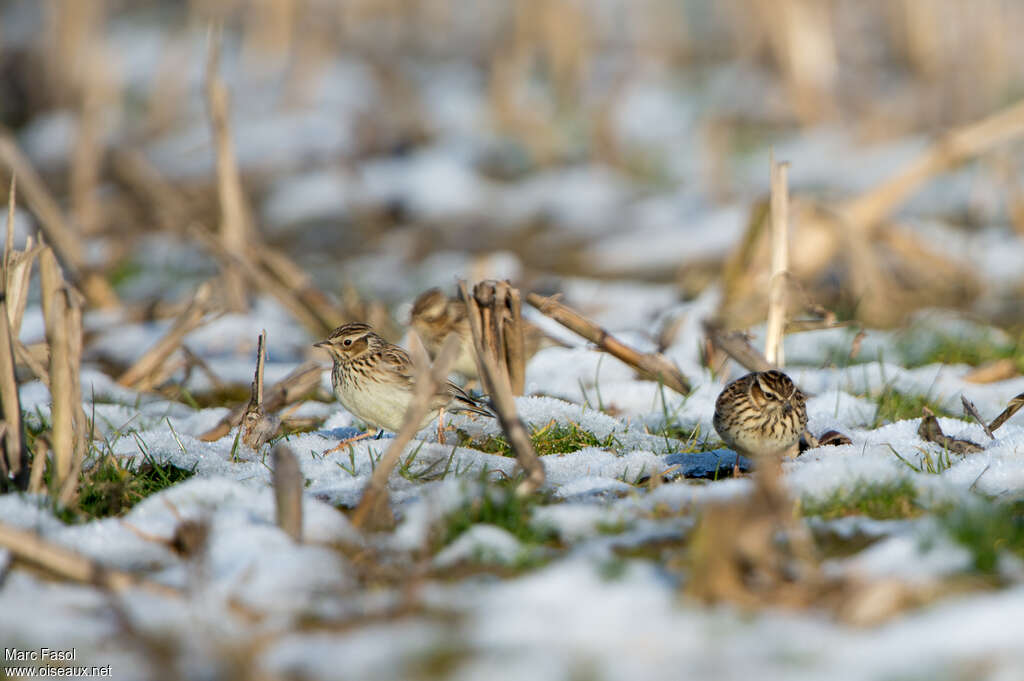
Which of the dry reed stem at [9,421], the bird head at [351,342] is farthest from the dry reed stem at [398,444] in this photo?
the bird head at [351,342]

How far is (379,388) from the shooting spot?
4.93m

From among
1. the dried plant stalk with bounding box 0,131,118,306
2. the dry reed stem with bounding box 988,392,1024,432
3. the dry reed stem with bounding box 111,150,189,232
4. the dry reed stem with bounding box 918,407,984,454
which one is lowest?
the dry reed stem with bounding box 918,407,984,454

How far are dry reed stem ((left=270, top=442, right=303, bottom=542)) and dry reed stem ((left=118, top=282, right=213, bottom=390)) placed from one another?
107 inches

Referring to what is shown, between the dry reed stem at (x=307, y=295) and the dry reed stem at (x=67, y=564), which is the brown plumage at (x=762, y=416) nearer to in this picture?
the dry reed stem at (x=67, y=564)

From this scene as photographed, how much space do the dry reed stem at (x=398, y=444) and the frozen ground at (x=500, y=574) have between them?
0.07 meters

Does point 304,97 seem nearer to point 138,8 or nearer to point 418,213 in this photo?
point 418,213

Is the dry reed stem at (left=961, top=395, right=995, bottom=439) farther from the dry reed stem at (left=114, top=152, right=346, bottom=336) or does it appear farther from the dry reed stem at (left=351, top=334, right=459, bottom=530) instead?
the dry reed stem at (left=114, top=152, right=346, bottom=336)

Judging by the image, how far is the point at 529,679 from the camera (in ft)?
8.57

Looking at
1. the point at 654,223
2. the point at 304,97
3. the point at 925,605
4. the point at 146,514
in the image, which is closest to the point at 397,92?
the point at 304,97

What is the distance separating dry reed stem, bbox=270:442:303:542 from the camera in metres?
3.40

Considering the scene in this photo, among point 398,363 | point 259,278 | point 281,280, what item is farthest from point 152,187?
point 398,363

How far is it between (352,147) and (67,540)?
35.3 feet

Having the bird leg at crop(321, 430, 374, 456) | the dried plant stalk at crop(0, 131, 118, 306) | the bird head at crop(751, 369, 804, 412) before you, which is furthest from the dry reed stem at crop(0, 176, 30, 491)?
the dried plant stalk at crop(0, 131, 118, 306)

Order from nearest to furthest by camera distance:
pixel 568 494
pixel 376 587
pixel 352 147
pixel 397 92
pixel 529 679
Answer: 1. pixel 529 679
2. pixel 376 587
3. pixel 568 494
4. pixel 352 147
5. pixel 397 92
